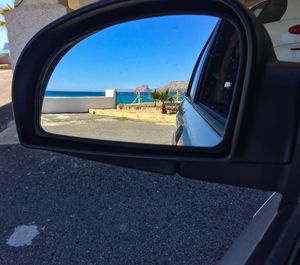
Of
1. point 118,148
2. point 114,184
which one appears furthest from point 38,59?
point 114,184

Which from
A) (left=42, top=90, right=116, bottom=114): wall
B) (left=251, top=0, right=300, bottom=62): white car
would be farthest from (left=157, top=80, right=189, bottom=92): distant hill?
(left=251, top=0, right=300, bottom=62): white car

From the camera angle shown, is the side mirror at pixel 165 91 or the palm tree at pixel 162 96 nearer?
the side mirror at pixel 165 91

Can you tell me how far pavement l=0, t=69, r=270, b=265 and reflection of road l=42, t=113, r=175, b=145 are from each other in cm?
153

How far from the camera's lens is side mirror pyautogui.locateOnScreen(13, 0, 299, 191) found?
0.66 metres

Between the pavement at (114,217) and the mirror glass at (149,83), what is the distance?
5.10ft

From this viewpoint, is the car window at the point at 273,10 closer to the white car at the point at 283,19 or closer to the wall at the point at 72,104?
the white car at the point at 283,19

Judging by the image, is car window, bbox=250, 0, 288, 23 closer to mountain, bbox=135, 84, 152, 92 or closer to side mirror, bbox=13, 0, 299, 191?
side mirror, bbox=13, 0, 299, 191

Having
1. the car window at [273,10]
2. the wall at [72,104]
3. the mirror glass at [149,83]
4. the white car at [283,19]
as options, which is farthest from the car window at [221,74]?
the car window at [273,10]

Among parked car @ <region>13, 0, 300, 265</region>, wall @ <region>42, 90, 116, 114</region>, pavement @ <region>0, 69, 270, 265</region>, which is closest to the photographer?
parked car @ <region>13, 0, 300, 265</region>

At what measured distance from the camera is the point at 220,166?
2.50ft

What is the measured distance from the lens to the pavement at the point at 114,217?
7.79 ft

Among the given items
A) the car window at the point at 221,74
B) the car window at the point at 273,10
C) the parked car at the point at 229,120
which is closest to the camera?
the parked car at the point at 229,120

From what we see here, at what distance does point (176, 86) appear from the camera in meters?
0.88

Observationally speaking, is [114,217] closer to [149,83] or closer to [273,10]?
[149,83]
